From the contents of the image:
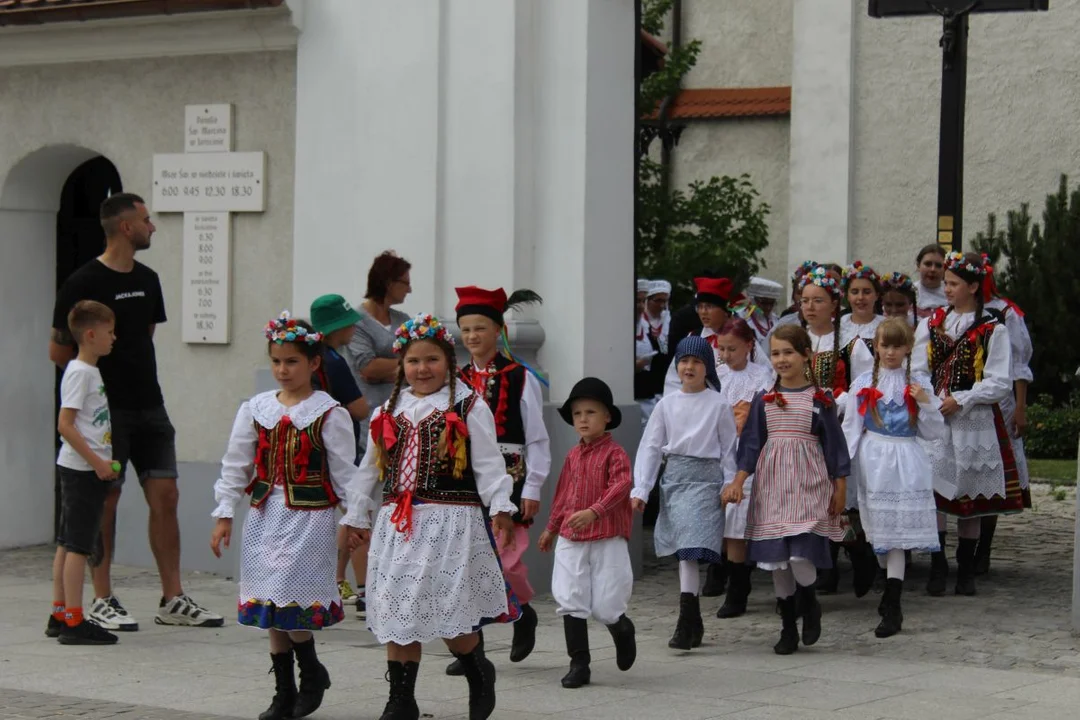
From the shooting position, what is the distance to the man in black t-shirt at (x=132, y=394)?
363 inches

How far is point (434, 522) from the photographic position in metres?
6.99

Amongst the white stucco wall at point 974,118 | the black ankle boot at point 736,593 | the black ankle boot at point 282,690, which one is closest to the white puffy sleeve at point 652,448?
the black ankle boot at point 736,593

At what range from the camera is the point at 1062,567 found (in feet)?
38.4

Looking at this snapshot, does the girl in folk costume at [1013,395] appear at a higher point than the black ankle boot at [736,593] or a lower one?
higher

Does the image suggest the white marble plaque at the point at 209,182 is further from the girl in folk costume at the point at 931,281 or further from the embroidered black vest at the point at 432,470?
the embroidered black vest at the point at 432,470

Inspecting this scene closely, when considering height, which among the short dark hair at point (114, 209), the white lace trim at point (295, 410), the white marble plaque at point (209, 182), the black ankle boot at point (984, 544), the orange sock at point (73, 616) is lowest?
the orange sock at point (73, 616)

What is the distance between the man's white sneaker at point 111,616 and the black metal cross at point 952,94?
5.56 m

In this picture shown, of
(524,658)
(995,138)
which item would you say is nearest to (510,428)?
(524,658)

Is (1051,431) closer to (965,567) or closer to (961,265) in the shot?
(965,567)

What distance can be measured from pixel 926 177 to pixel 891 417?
1636 centimetres

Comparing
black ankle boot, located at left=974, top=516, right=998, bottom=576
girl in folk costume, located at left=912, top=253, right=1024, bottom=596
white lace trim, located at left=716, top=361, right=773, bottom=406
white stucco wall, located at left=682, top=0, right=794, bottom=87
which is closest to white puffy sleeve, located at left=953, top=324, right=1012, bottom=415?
girl in folk costume, located at left=912, top=253, right=1024, bottom=596

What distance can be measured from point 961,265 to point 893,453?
1.46m

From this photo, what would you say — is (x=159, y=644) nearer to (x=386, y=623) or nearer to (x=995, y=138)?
(x=386, y=623)

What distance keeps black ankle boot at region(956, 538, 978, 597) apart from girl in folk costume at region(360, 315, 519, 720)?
4179 millimetres
